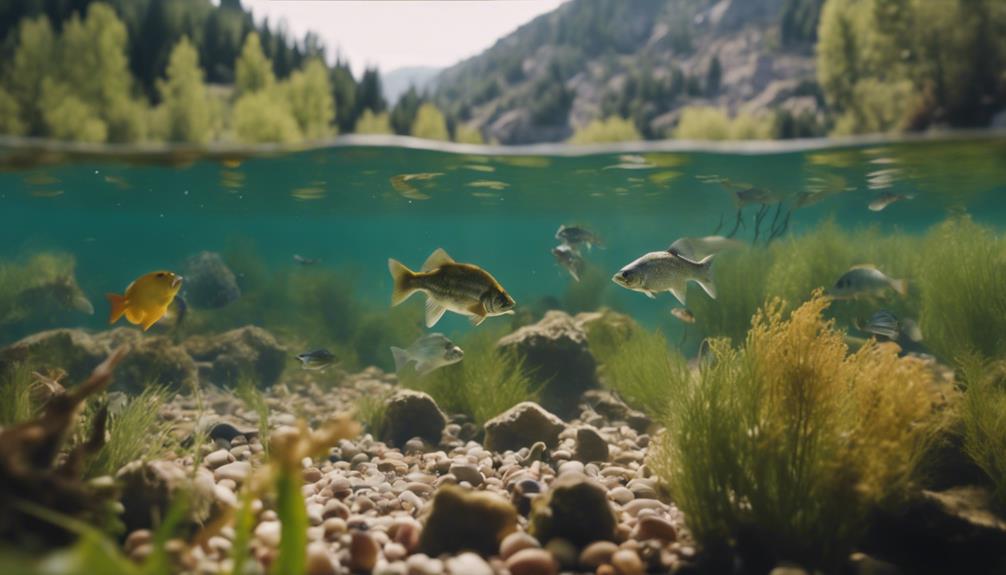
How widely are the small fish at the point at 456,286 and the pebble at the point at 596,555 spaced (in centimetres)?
189

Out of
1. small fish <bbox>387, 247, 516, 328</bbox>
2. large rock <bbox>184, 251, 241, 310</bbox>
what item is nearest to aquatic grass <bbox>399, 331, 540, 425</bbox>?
small fish <bbox>387, 247, 516, 328</bbox>

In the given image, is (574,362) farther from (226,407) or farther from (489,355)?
(226,407)

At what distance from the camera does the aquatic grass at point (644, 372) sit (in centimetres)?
887

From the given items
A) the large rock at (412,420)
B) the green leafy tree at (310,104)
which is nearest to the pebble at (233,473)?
the large rock at (412,420)

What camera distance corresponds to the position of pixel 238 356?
1409cm

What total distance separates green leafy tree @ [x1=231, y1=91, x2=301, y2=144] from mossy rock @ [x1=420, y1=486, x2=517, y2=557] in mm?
12938

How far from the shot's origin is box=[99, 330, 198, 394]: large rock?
39.1 feet

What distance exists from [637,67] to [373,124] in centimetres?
3797

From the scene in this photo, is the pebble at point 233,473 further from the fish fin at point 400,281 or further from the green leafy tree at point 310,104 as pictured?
the green leafy tree at point 310,104

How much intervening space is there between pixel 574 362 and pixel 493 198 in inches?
739

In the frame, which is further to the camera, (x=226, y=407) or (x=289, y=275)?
(x=289, y=275)

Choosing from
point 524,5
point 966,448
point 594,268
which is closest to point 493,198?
point 594,268

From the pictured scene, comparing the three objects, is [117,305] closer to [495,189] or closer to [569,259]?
[569,259]

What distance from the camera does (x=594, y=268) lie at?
21.4 meters
